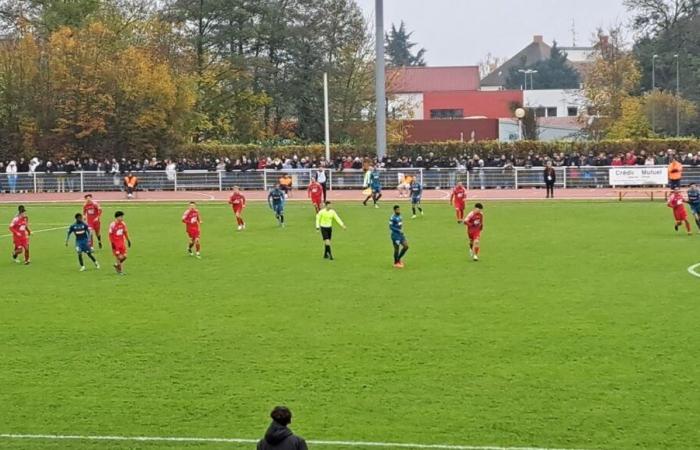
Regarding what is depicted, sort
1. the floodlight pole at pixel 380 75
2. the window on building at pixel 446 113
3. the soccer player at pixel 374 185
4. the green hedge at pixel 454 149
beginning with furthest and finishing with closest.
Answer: the window on building at pixel 446 113 → the green hedge at pixel 454 149 → the floodlight pole at pixel 380 75 → the soccer player at pixel 374 185

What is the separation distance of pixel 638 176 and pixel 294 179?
1776 cm

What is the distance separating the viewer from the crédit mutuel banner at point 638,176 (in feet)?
163

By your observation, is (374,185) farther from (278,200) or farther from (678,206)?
(678,206)

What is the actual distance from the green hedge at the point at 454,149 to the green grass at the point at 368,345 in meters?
33.0

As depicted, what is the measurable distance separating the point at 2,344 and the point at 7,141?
49.0 meters

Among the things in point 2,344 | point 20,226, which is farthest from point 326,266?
point 2,344

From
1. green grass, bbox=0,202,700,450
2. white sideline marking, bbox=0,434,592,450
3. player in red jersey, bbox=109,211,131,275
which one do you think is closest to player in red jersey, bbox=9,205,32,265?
green grass, bbox=0,202,700,450

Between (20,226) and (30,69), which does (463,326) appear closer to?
(20,226)

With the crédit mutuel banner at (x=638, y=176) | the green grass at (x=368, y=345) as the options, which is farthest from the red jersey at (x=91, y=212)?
the crédit mutuel banner at (x=638, y=176)

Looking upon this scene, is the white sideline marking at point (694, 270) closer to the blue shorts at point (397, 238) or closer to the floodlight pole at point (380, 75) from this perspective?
the blue shorts at point (397, 238)

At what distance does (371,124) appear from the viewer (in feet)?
250

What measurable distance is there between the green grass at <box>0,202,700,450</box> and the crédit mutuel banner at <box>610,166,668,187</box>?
19569mm

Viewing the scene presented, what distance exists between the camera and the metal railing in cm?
5341

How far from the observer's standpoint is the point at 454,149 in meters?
65.6
